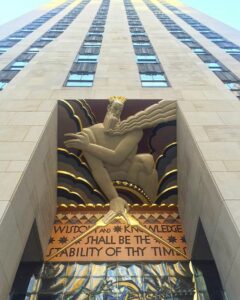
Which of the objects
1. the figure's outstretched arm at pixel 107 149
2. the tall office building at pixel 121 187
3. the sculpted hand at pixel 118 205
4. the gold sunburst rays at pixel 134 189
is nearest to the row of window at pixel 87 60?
the tall office building at pixel 121 187

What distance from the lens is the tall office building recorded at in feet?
33.6

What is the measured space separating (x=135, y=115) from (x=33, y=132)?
4.27 meters

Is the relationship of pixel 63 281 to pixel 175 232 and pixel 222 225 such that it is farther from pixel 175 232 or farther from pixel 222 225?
pixel 222 225

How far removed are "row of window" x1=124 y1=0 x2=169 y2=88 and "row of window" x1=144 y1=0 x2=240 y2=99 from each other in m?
2.95

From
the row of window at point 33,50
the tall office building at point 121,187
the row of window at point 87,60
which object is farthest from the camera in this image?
the row of window at point 33,50

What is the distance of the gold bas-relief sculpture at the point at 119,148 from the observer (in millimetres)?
14198

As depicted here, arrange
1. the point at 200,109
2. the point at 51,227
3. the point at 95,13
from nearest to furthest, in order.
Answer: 1. the point at 51,227
2. the point at 200,109
3. the point at 95,13

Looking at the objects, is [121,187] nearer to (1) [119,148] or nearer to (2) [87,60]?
(1) [119,148]

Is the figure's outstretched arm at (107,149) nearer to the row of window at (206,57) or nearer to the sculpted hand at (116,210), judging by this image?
the sculpted hand at (116,210)

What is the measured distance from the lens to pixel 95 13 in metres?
43.4

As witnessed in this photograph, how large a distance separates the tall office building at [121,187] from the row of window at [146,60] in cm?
17

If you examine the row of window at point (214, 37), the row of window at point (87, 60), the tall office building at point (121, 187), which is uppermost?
the row of window at point (214, 37)

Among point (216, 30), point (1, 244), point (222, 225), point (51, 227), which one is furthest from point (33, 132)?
point (216, 30)

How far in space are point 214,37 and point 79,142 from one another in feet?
74.6
